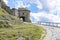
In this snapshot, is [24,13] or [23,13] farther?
[23,13]

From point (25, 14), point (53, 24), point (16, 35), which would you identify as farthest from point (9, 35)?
point (25, 14)

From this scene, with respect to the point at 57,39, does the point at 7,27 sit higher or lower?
higher

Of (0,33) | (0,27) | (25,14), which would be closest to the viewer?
(0,33)

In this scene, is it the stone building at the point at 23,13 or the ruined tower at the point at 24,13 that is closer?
the stone building at the point at 23,13

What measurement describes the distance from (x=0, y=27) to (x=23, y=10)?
Answer: 64.6 meters

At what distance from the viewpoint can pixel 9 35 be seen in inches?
687

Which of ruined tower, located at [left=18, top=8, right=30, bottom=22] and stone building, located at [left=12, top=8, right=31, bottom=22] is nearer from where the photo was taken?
stone building, located at [left=12, top=8, right=31, bottom=22]

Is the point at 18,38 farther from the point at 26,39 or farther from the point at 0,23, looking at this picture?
the point at 0,23

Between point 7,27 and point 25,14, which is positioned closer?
point 7,27

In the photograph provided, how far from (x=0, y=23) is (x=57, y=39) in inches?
425

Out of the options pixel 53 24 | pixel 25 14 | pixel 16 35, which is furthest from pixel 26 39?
pixel 25 14

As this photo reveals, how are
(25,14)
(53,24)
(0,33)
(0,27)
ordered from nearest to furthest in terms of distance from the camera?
1. (0,33)
2. (0,27)
3. (53,24)
4. (25,14)

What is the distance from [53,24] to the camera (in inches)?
2207

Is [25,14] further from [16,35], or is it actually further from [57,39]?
[16,35]
